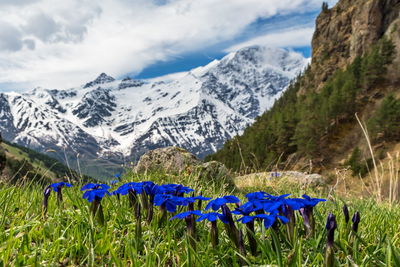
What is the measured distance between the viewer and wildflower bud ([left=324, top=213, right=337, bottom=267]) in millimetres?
1772

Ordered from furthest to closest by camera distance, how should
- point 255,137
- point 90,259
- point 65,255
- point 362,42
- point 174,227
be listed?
point 362,42, point 255,137, point 174,227, point 65,255, point 90,259

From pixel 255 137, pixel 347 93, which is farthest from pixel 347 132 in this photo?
pixel 255 137

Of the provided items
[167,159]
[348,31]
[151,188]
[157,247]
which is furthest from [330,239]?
[348,31]

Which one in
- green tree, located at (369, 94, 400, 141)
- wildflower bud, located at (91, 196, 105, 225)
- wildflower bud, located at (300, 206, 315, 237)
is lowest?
green tree, located at (369, 94, 400, 141)

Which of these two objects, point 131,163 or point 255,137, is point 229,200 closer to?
point 131,163

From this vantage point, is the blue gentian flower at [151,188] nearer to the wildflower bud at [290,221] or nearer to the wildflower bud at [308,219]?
the wildflower bud at [290,221]

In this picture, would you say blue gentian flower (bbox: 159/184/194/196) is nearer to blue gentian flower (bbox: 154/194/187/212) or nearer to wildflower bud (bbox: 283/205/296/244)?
blue gentian flower (bbox: 154/194/187/212)

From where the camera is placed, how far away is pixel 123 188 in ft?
8.13

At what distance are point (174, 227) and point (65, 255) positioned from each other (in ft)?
2.79

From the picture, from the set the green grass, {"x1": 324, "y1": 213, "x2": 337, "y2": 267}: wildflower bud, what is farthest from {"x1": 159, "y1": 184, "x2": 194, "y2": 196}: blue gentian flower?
{"x1": 324, "y1": 213, "x2": 337, "y2": 267}: wildflower bud

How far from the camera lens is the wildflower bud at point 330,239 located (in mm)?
1772

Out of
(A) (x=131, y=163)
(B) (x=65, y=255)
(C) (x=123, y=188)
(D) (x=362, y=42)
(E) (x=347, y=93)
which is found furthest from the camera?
(D) (x=362, y=42)

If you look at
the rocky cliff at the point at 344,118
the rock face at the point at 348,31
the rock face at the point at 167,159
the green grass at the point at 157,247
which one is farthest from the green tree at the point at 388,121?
the green grass at the point at 157,247

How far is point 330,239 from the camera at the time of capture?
1.79m
